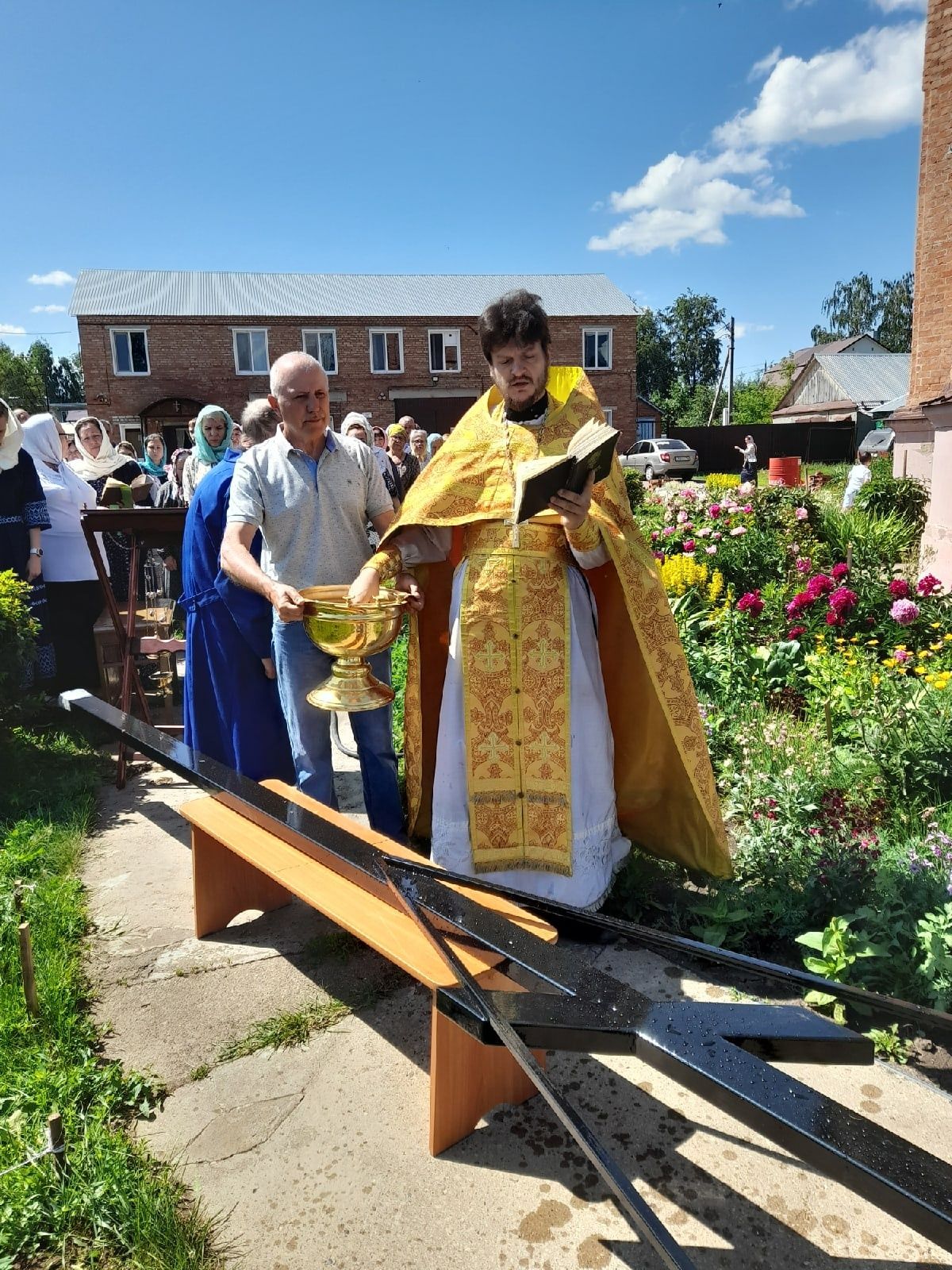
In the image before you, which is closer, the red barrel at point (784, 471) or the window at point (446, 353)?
the red barrel at point (784, 471)

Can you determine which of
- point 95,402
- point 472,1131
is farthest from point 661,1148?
point 95,402

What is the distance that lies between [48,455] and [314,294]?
92.3 feet

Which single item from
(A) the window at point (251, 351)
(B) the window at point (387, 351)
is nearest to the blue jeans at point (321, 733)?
(A) the window at point (251, 351)

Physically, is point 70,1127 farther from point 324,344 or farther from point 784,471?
point 324,344

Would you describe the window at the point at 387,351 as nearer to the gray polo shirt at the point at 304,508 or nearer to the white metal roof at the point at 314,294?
the white metal roof at the point at 314,294

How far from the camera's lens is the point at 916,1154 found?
1.21 m

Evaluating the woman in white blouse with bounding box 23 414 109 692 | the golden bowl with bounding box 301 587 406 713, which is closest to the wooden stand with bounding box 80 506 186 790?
the woman in white blouse with bounding box 23 414 109 692

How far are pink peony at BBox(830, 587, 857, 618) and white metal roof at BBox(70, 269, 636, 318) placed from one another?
26430mm

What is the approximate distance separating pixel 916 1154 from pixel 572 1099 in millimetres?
1283

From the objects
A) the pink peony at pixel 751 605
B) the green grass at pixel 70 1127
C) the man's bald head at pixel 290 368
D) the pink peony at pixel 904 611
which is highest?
the man's bald head at pixel 290 368

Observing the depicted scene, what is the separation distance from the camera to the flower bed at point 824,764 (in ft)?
8.89

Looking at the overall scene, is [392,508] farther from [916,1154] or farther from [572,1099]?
[916,1154]

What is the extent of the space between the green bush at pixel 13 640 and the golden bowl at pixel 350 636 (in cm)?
263

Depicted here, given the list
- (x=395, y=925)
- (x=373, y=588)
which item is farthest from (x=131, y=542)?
(x=395, y=925)
